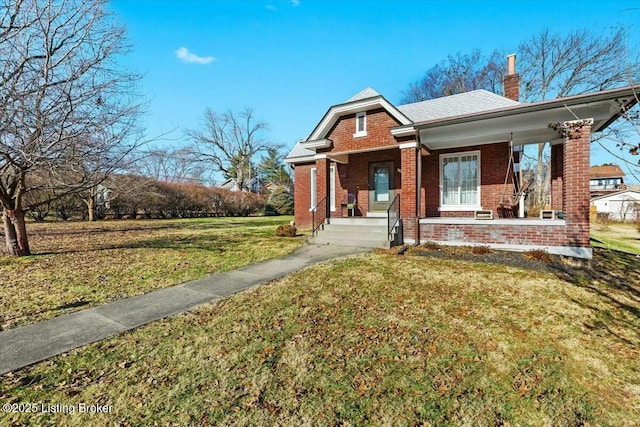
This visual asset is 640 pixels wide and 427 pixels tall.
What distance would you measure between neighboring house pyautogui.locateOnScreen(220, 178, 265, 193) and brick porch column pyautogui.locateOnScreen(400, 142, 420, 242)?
3604 cm

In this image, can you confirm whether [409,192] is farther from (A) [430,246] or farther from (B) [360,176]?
(B) [360,176]

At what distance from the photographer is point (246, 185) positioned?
4497 centimetres

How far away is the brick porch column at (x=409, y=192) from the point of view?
9547mm

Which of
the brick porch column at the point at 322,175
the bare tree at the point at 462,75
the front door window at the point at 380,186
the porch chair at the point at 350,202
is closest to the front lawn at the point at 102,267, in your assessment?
Answer: the brick porch column at the point at 322,175

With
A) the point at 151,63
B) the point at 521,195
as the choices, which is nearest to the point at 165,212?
the point at 151,63

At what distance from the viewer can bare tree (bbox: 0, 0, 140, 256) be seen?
5.69 m

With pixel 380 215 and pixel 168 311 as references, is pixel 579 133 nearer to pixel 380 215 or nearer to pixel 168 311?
pixel 380 215

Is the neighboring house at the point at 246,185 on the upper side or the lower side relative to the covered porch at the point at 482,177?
upper

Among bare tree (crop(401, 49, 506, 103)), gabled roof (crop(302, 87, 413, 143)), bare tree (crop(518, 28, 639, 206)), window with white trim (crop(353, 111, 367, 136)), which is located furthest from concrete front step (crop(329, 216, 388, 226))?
bare tree (crop(401, 49, 506, 103))

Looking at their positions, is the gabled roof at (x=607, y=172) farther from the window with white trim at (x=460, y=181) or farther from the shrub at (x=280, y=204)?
the window with white trim at (x=460, y=181)

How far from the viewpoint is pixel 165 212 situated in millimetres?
24188

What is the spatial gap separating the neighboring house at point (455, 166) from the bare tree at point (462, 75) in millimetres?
16848

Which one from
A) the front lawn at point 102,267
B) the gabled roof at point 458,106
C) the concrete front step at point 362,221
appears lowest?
the front lawn at point 102,267

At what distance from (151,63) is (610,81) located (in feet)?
88.4
